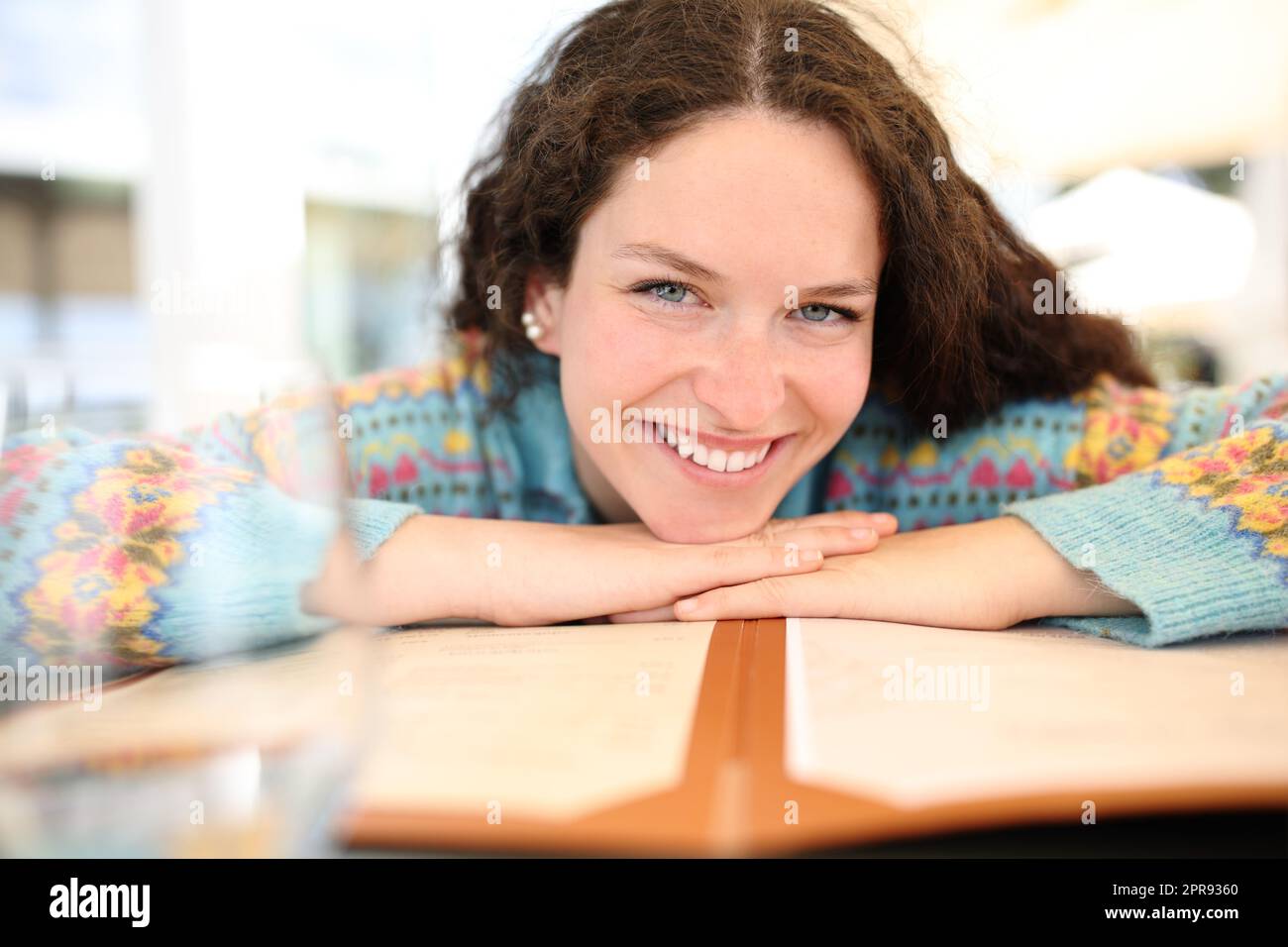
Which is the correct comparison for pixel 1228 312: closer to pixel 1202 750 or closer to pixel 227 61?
pixel 227 61

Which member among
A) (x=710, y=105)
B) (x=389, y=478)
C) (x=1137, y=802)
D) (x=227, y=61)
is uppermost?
(x=227, y=61)

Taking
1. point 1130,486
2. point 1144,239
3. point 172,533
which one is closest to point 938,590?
point 1130,486

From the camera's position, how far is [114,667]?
681 mm

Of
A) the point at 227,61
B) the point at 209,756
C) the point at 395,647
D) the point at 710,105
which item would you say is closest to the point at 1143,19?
the point at 227,61

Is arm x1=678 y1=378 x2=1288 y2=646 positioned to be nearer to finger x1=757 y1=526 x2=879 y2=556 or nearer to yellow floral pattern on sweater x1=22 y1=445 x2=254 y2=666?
finger x1=757 y1=526 x2=879 y2=556

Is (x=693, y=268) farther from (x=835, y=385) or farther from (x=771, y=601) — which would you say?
(x=771, y=601)

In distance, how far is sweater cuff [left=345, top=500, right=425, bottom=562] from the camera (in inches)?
31.8

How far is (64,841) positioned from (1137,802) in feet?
1.27

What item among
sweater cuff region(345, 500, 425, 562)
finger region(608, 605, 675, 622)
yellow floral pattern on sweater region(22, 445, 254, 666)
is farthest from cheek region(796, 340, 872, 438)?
yellow floral pattern on sweater region(22, 445, 254, 666)

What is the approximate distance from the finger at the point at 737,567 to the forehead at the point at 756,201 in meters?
0.23

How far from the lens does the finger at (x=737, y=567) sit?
0.79m

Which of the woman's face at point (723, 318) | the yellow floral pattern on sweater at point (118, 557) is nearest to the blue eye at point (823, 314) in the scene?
the woman's face at point (723, 318)

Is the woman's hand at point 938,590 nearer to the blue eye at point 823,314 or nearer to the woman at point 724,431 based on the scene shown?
the woman at point 724,431

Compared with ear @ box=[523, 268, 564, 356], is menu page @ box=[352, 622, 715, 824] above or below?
below
